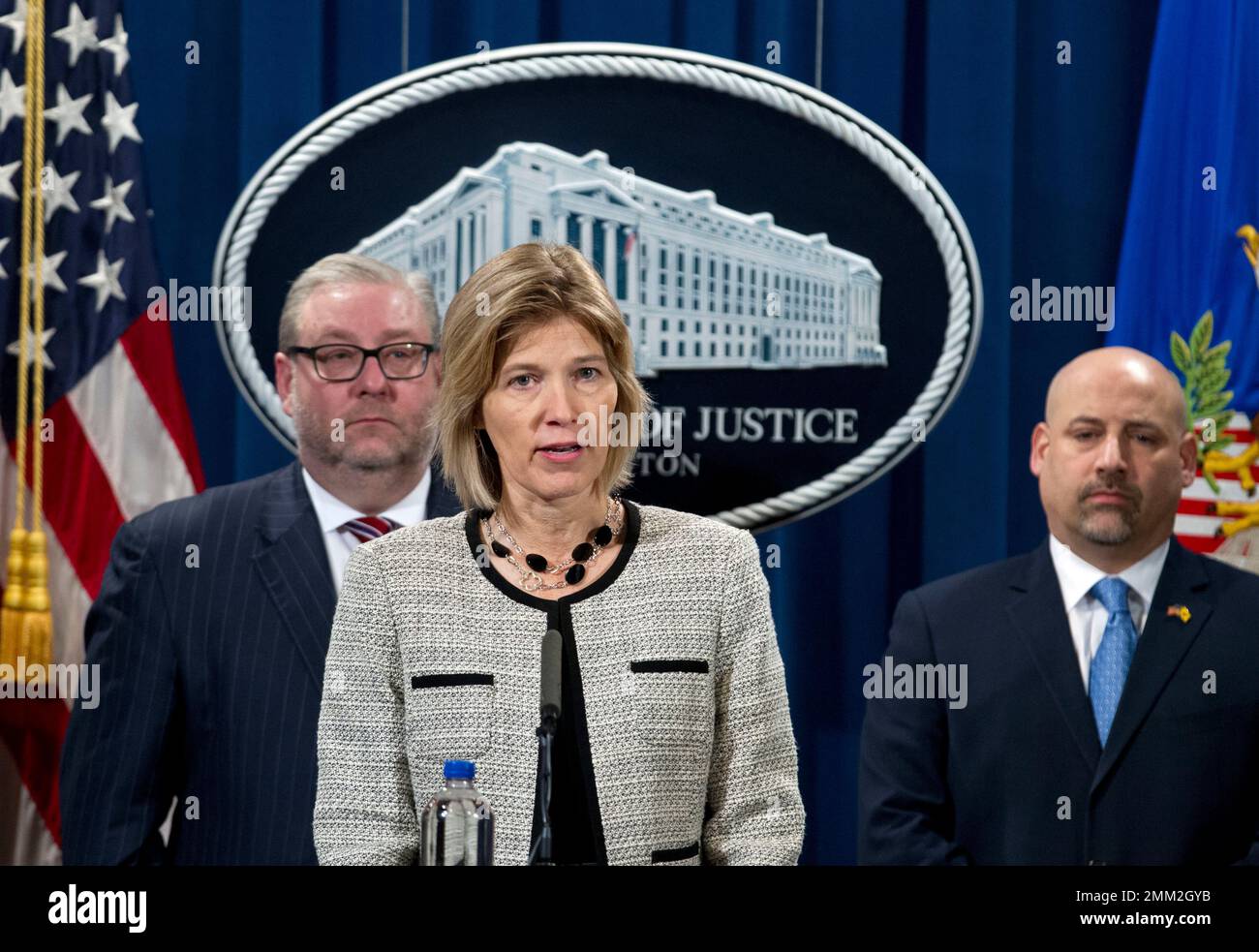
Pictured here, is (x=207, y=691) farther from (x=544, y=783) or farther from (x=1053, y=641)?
(x=1053, y=641)

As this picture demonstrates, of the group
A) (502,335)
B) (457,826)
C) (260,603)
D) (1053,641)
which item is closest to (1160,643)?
(1053,641)

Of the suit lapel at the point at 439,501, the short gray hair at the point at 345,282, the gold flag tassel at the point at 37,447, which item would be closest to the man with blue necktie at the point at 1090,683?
the suit lapel at the point at 439,501

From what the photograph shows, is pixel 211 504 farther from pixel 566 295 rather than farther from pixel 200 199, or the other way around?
pixel 566 295

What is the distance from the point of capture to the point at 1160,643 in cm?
311

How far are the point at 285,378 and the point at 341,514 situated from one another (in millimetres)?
312

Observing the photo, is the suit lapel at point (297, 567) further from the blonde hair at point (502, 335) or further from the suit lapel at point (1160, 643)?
the suit lapel at point (1160, 643)

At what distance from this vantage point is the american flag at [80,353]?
3.29 m

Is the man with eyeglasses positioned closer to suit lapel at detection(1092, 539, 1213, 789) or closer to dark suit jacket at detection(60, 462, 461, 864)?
dark suit jacket at detection(60, 462, 461, 864)

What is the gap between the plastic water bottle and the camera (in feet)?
6.84

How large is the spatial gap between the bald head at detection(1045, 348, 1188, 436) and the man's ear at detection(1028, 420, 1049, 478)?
0.07 ft

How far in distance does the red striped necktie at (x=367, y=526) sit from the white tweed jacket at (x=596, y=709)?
0.84m

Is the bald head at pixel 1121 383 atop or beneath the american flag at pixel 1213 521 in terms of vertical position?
atop
